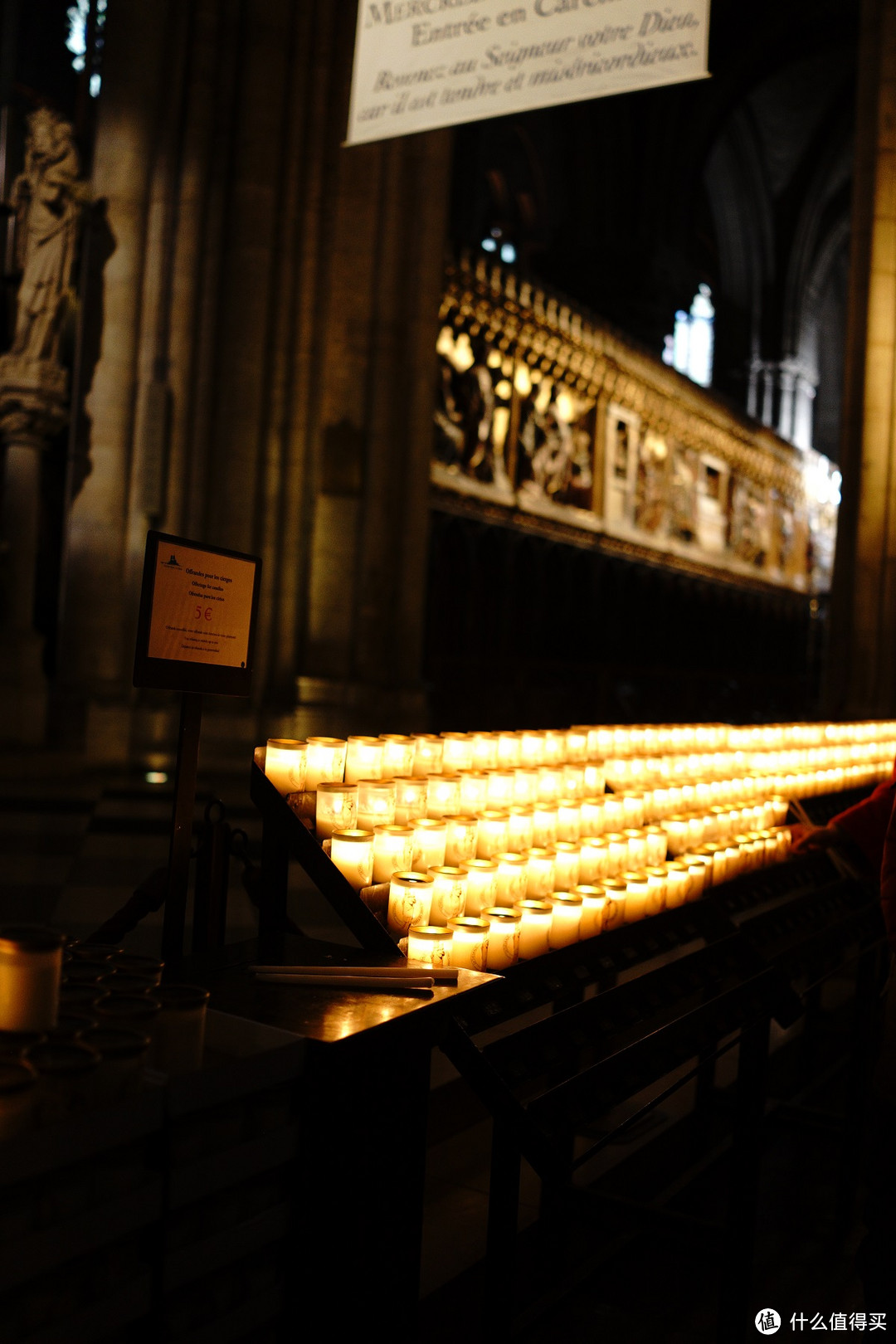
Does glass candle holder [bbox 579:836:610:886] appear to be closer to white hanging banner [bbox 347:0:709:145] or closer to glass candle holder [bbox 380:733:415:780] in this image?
glass candle holder [bbox 380:733:415:780]

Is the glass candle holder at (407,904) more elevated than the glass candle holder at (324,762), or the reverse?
the glass candle holder at (324,762)

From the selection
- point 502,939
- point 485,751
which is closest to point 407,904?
point 502,939

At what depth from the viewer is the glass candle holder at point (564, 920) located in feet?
8.64

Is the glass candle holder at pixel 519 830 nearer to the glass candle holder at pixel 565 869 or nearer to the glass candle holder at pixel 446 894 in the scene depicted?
the glass candle holder at pixel 565 869

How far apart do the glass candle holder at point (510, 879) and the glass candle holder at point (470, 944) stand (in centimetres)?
29

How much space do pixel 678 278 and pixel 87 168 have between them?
11946 mm

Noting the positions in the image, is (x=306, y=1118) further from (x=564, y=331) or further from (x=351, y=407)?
(x=564, y=331)

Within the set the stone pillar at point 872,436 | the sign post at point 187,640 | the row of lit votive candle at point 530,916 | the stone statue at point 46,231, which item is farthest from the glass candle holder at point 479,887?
the stone pillar at point 872,436

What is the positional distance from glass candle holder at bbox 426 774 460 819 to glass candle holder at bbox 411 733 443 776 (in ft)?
0.74

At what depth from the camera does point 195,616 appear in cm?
240

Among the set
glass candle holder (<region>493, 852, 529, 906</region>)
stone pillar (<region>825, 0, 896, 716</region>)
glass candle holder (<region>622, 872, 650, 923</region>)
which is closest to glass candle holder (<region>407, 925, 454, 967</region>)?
glass candle holder (<region>493, 852, 529, 906</region>)

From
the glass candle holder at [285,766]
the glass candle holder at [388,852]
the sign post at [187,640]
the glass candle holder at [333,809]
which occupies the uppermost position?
the sign post at [187,640]

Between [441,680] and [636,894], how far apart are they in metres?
9.61

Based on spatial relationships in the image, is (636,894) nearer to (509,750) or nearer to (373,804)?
(509,750)
